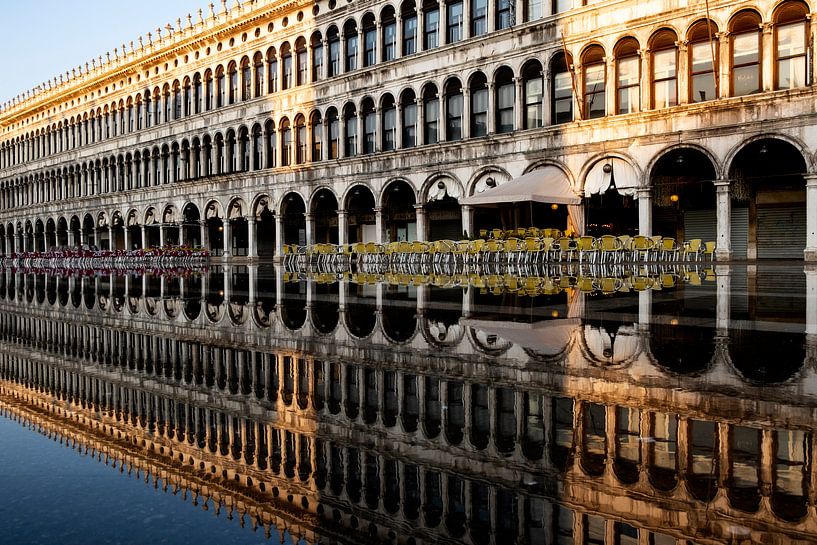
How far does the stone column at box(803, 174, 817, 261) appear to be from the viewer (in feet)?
74.2

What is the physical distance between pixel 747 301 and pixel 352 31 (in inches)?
1237

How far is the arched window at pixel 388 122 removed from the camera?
35500 mm

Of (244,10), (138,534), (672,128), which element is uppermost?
(244,10)

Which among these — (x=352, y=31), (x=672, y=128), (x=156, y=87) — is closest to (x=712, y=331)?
(x=672, y=128)

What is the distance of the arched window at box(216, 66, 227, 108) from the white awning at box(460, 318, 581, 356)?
4072cm

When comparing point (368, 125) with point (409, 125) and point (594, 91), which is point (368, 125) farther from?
point (594, 91)

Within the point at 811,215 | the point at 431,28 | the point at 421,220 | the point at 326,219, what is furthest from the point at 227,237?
the point at 811,215

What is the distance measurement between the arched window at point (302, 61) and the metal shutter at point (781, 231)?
25.1 m

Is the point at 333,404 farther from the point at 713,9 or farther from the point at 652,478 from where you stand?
the point at 713,9

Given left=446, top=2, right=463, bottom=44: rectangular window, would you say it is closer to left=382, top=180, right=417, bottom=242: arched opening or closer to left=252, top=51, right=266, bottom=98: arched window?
left=382, top=180, right=417, bottom=242: arched opening

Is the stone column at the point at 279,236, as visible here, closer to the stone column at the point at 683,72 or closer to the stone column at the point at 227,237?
the stone column at the point at 227,237

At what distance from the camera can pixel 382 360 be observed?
622 cm

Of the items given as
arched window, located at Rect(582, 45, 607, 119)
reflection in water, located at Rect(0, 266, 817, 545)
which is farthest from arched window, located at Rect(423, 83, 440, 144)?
reflection in water, located at Rect(0, 266, 817, 545)

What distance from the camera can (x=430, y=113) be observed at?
110 feet
